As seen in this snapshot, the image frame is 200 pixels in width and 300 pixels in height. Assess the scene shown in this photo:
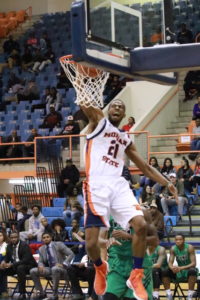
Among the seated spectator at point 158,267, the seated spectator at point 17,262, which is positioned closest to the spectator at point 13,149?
the seated spectator at point 17,262

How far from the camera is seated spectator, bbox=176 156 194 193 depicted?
57.1ft

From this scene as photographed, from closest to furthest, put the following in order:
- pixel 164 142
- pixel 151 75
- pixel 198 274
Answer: pixel 151 75 < pixel 198 274 < pixel 164 142

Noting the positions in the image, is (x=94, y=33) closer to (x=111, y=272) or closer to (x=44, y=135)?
(x=111, y=272)

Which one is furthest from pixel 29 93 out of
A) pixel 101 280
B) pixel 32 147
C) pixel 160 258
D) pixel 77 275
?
pixel 101 280

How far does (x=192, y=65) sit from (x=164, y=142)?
1265 cm

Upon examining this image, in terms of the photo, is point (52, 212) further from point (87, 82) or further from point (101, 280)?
point (101, 280)

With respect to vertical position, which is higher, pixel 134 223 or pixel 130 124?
pixel 130 124

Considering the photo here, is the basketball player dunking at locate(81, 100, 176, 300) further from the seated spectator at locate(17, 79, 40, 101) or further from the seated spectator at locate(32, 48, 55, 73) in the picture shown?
the seated spectator at locate(32, 48, 55, 73)

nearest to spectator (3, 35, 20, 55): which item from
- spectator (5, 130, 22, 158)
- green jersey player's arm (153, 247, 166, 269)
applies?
spectator (5, 130, 22, 158)

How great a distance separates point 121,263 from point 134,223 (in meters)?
0.58

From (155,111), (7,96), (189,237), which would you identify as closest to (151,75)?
(189,237)

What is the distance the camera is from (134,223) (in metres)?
7.15

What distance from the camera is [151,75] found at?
28.4ft

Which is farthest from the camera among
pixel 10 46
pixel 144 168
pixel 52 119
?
pixel 10 46
